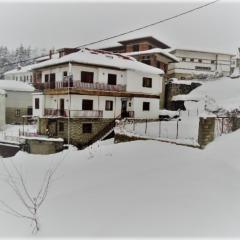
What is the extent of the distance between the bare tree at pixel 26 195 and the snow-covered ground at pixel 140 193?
0.34ft

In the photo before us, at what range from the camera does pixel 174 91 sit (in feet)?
28.8

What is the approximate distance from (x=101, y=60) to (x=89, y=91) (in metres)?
1.02

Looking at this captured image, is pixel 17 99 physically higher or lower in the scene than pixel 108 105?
higher

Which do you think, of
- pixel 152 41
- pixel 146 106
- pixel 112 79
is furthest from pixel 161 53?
pixel 146 106

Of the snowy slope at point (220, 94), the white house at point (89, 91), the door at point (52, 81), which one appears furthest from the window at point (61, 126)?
the snowy slope at point (220, 94)

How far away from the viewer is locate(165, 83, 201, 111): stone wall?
827cm

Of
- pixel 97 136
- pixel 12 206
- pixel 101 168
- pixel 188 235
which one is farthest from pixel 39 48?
pixel 188 235

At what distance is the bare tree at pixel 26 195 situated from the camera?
531cm

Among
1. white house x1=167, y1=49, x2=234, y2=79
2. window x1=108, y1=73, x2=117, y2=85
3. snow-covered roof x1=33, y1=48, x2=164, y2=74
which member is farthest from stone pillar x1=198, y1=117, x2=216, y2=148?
window x1=108, y1=73, x2=117, y2=85

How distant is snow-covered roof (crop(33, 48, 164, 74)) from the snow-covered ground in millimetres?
2571

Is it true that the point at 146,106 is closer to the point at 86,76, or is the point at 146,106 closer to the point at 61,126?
the point at 86,76

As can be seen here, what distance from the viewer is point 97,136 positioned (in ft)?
26.6

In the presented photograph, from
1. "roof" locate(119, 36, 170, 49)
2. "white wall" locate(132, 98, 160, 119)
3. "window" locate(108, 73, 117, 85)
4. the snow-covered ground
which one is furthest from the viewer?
"white wall" locate(132, 98, 160, 119)

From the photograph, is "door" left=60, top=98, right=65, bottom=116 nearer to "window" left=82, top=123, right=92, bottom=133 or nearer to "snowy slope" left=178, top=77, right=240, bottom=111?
"window" left=82, top=123, right=92, bottom=133
